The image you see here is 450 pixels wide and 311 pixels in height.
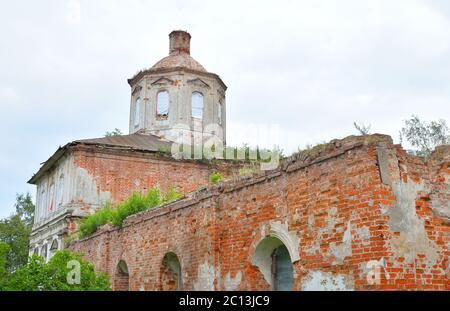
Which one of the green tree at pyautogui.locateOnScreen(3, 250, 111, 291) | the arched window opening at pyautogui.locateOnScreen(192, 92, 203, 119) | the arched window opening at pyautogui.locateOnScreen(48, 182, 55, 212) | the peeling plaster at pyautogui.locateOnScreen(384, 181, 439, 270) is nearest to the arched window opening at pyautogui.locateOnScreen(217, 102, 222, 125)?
the arched window opening at pyautogui.locateOnScreen(192, 92, 203, 119)

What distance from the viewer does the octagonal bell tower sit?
2552 centimetres

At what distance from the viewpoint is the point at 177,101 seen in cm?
2567

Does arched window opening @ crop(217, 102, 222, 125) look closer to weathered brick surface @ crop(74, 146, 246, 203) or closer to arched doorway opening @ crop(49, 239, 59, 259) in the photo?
weathered brick surface @ crop(74, 146, 246, 203)

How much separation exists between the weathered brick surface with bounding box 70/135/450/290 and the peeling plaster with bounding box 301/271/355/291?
0.04 ft

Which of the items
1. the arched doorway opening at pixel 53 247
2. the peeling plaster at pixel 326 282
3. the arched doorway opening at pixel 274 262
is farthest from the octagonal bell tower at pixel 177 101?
the peeling plaster at pixel 326 282

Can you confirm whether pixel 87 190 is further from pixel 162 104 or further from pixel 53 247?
pixel 162 104

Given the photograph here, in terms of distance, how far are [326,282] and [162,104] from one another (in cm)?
1982

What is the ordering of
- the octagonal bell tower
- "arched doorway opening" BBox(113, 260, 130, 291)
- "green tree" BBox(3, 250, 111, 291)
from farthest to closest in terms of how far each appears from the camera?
the octagonal bell tower → "arched doorway opening" BBox(113, 260, 130, 291) → "green tree" BBox(3, 250, 111, 291)

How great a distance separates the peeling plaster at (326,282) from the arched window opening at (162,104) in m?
19.1

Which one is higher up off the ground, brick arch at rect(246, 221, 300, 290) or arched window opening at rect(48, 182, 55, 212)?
arched window opening at rect(48, 182, 55, 212)

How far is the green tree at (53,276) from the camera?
8.90 m

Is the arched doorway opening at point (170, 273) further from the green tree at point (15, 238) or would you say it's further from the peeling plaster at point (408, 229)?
the green tree at point (15, 238)

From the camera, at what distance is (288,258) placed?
8500 millimetres

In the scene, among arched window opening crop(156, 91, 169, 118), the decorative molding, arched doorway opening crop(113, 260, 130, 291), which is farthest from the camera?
the decorative molding
